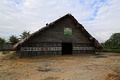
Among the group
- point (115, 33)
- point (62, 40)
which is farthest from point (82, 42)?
point (115, 33)

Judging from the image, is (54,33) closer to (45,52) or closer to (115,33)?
(45,52)

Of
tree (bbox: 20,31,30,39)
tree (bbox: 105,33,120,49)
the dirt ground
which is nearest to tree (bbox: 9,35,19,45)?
tree (bbox: 20,31,30,39)

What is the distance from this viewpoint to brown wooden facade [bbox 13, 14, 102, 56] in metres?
16.5

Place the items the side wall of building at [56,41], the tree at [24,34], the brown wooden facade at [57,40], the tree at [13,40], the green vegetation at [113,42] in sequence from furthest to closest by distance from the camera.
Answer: the tree at [24,34]
the tree at [13,40]
the green vegetation at [113,42]
the side wall of building at [56,41]
the brown wooden facade at [57,40]

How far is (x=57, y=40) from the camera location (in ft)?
60.6

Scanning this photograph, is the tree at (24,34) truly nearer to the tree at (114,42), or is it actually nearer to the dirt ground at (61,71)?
the tree at (114,42)

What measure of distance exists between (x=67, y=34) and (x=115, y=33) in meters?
18.6

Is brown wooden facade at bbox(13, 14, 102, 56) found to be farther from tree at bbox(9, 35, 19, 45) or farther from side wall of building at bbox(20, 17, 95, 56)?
tree at bbox(9, 35, 19, 45)

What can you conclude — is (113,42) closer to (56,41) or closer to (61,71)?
(56,41)

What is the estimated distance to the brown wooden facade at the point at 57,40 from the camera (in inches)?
648

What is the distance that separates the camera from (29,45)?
1648 cm

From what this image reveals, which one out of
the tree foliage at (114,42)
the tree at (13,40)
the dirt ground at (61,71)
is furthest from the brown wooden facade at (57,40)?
the tree at (13,40)

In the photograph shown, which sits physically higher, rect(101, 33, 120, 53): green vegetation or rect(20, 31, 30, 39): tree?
rect(20, 31, 30, 39): tree

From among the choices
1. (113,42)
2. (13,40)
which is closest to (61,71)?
(113,42)
